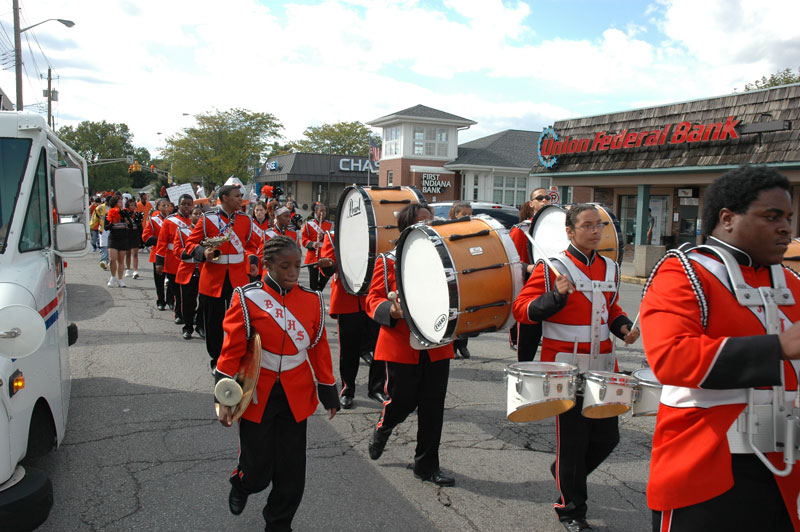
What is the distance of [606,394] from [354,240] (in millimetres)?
3213

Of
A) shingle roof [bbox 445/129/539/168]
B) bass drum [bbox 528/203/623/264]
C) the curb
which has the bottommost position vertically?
the curb

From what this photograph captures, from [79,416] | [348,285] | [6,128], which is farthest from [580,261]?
[79,416]

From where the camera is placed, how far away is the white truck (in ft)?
9.70

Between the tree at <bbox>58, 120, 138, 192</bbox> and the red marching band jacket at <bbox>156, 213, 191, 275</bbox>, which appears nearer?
the red marching band jacket at <bbox>156, 213, 191, 275</bbox>

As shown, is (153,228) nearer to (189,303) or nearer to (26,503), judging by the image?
(189,303)

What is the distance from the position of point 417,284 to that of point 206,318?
377cm

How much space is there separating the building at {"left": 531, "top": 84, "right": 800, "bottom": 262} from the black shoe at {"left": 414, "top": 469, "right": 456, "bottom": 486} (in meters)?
13.6

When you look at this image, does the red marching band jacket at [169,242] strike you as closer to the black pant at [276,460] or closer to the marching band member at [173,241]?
the marching band member at [173,241]

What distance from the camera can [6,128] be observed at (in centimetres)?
416

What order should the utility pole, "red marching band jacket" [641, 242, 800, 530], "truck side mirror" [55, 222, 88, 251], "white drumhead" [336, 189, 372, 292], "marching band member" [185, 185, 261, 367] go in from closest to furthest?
"red marching band jacket" [641, 242, 800, 530], "truck side mirror" [55, 222, 88, 251], "white drumhead" [336, 189, 372, 292], "marching band member" [185, 185, 261, 367], the utility pole

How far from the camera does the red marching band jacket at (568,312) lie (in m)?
3.80

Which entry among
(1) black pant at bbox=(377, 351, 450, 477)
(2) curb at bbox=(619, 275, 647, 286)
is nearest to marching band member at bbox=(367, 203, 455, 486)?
(1) black pant at bbox=(377, 351, 450, 477)

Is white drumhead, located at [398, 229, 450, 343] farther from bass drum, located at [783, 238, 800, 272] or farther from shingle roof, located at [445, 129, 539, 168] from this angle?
shingle roof, located at [445, 129, 539, 168]

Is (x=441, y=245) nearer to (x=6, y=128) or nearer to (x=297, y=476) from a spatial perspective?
(x=297, y=476)
